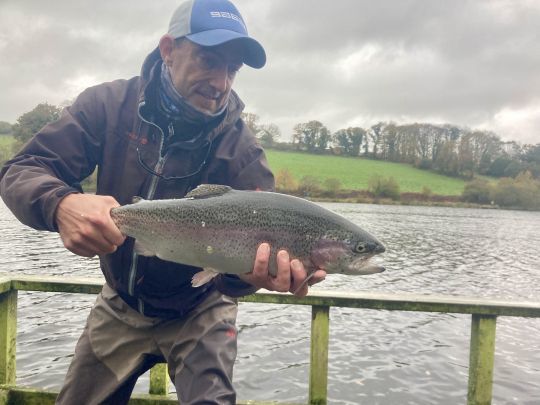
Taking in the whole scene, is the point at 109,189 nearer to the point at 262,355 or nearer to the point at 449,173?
the point at 262,355

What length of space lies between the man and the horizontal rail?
2.60 feet

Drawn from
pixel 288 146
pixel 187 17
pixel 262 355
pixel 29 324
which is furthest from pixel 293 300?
pixel 288 146

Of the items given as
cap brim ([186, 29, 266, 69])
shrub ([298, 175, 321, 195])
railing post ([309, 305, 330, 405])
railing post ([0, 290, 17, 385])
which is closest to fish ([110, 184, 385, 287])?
cap brim ([186, 29, 266, 69])

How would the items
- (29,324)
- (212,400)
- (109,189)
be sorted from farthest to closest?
(29,324), (109,189), (212,400)

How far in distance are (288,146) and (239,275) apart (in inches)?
3262

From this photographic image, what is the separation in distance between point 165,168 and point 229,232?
2.15 ft

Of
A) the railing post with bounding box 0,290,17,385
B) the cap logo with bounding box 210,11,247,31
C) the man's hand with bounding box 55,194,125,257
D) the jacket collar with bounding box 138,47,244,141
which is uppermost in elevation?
the cap logo with bounding box 210,11,247,31

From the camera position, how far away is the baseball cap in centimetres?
295

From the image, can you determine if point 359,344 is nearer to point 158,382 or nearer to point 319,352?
point 319,352

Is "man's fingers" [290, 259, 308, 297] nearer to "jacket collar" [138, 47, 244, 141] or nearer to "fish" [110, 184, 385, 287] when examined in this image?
"fish" [110, 184, 385, 287]

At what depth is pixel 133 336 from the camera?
324 centimetres

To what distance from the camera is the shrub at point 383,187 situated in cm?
7319

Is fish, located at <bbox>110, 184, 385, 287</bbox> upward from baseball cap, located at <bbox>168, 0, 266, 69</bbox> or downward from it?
downward

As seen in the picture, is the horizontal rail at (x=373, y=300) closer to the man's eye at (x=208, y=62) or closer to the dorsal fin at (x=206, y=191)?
the dorsal fin at (x=206, y=191)
